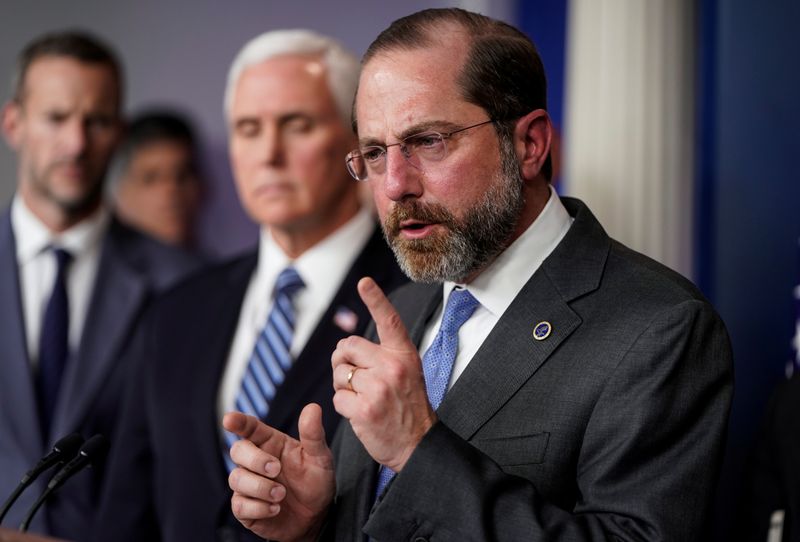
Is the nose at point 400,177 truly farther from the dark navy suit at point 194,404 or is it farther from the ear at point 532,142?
the dark navy suit at point 194,404

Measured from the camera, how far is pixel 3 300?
357 centimetres

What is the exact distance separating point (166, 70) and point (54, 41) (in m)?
1.73

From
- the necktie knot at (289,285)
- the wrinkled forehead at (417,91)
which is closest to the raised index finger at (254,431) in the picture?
the wrinkled forehead at (417,91)

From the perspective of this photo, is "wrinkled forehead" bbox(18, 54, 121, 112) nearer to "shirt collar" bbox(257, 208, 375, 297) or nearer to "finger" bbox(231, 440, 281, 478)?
"shirt collar" bbox(257, 208, 375, 297)

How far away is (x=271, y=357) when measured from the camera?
2.88 meters

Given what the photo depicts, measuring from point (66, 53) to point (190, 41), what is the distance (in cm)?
174

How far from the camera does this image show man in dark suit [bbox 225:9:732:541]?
171 centimetres

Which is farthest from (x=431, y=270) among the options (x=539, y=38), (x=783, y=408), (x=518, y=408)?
(x=539, y=38)

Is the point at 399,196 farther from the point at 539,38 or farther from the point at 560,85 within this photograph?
the point at 539,38

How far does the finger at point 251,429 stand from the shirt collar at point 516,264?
435mm

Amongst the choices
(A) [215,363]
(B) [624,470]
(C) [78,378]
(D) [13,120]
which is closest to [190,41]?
(D) [13,120]

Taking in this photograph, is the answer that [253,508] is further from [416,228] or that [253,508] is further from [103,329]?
[103,329]

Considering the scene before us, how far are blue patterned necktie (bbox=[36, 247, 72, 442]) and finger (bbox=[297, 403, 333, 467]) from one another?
5.82ft

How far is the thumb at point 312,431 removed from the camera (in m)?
1.91
